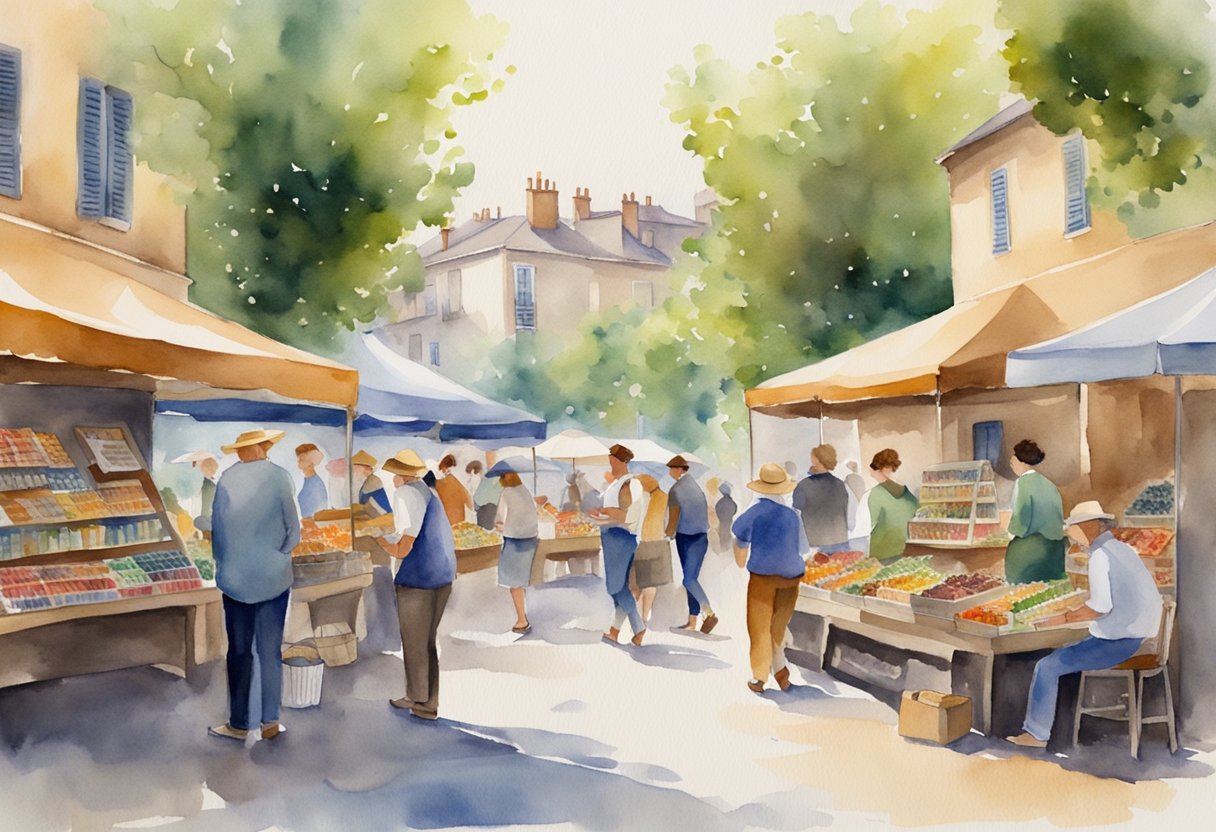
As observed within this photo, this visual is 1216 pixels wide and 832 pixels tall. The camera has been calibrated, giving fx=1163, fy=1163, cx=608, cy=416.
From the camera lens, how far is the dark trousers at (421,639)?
802 centimetres

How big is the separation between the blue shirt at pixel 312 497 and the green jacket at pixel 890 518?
7018 mm

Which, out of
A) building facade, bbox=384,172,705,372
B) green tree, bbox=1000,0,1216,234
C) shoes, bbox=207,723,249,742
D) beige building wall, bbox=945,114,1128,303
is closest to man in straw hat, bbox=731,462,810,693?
shoes, bbox=207,723,249,742

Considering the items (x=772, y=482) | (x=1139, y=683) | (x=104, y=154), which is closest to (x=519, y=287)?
(x=104, y=154)

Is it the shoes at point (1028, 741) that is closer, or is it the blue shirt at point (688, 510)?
the shoes at point (1028, 741)

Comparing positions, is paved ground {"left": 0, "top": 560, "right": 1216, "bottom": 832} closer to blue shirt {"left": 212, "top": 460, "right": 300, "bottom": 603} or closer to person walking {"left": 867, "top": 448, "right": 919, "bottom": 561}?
blue shirt {"left": 212, "top": 460, "right": 300, "bottom": 603}

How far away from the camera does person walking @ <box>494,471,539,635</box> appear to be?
1230cm

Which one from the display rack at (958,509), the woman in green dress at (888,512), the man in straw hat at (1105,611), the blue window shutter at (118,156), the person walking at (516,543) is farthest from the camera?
the person walking at (516,543)

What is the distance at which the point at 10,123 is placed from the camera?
908 cm

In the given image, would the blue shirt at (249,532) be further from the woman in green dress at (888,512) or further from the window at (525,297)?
the window at (525,297)

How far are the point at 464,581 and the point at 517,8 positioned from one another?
37.2 ft

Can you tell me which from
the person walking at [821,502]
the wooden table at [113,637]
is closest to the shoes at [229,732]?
the wooden table at [113,637]

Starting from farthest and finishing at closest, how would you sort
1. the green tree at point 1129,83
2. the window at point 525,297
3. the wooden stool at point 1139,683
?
the window at point 525,297 < the green tree at point 1129,83 < the wooden stool at point 1139,683

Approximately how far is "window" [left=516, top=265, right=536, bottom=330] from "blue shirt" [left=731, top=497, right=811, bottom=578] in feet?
81.8

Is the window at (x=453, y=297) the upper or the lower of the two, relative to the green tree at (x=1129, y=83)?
upper
